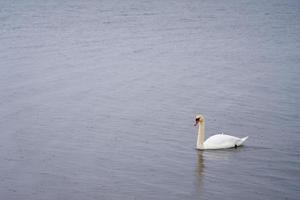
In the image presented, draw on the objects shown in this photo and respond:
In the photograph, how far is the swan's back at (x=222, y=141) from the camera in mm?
15453

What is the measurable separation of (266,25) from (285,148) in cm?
1855

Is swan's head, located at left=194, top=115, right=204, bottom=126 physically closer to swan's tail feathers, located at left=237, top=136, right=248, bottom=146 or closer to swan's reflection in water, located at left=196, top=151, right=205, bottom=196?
swan's reflection in water, located at left=196, top=151, right=205, bottom=196

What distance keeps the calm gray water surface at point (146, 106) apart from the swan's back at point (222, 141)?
0.19 m

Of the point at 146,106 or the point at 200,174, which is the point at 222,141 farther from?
the point at 146,106

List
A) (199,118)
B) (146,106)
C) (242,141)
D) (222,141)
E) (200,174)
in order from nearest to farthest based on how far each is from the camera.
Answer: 1. (200,174)
2. (222,141)
3. (242,141)
4. (199,118)
5. (146,106)

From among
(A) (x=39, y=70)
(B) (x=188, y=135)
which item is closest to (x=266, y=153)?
(B) (x=188, y=135)

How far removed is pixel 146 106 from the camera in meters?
19.0

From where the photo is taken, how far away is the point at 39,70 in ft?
76.9

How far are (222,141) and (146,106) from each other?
13.1 feet

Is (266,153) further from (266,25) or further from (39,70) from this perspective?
(266,25)

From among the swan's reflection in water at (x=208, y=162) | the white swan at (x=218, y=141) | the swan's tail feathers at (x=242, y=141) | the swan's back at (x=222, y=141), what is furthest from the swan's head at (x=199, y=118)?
the swan's tail feathers at (x=242, y=141)

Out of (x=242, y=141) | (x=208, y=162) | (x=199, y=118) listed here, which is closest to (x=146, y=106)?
(x=199, y=118)

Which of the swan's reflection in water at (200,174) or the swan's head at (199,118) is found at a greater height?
the swan's head at (199,118)

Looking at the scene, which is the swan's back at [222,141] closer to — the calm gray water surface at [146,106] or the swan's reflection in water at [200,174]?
the calm gray water surface at [146,106]
